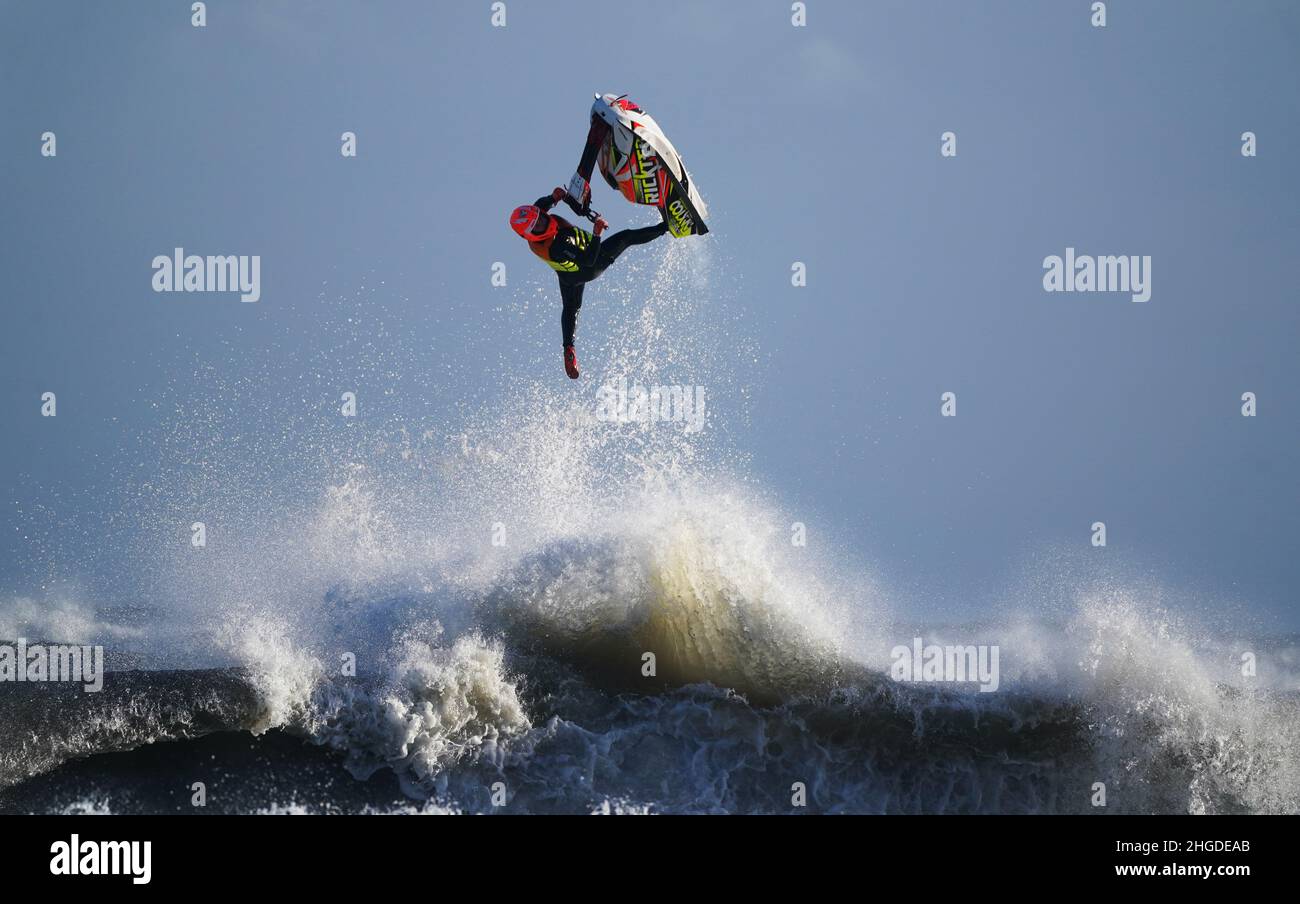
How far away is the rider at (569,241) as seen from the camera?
10922mm

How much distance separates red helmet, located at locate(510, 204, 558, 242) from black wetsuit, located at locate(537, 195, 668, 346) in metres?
0.08

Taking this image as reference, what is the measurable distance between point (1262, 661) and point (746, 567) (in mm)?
14695

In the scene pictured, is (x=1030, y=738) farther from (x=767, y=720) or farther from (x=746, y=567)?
(x=746, y=567)

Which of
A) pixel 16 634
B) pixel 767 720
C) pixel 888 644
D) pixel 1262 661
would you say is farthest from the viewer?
pixel 16 634

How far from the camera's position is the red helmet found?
35.8 feet

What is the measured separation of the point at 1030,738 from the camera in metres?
14.6

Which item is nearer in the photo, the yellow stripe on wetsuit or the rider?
Result: the rider

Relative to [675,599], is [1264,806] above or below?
below

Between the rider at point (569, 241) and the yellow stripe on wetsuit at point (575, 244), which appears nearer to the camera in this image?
the rider at point (569, 241)

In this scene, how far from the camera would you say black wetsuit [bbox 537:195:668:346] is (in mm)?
11086

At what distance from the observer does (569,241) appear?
11117 mm

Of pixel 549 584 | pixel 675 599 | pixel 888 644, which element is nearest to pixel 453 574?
pixel 549 584

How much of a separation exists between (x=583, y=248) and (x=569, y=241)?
19cm

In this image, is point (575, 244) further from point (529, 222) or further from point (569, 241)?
point (529, 222)
